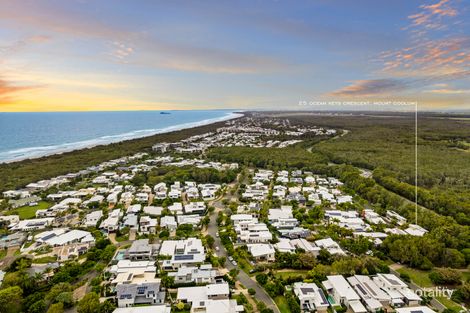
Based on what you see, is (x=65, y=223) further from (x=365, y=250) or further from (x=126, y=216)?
(x=365, y=250)

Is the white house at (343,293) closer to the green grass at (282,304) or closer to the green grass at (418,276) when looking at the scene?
the green grass at (282,304)

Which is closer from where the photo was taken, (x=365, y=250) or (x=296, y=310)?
(x=296, y=310)

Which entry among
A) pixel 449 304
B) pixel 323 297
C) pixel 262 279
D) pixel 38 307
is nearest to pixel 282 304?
pixel 262 279

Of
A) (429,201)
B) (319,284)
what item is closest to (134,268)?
(319,284)

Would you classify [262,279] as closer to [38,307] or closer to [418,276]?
[418,276]

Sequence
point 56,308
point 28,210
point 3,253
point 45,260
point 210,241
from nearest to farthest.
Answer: point 56,308
point 45,260
point 3,253
point 210,241
point 28,210

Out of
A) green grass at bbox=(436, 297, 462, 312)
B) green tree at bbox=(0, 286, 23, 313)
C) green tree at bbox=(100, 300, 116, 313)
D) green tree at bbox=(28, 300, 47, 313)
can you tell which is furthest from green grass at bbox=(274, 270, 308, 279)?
green tree at bbox=(0, 286, 23, 313)
